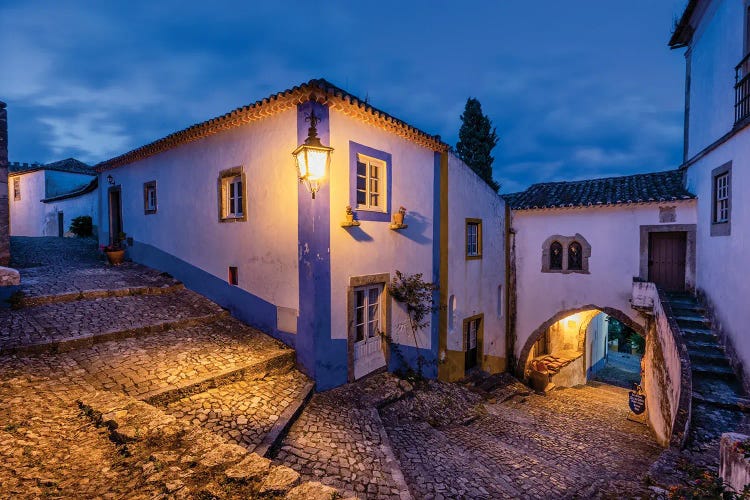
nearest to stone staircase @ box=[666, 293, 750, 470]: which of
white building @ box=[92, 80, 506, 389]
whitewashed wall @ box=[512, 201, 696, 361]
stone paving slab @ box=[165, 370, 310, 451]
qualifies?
whitewashed wall @ box=[512, 201, 696, 361]

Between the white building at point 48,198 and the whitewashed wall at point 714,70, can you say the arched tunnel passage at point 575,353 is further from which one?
the white building at point 48,198

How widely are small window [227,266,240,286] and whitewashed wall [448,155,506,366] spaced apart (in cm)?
561

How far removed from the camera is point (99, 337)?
6.66 metres

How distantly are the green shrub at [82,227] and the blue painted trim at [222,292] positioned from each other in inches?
408

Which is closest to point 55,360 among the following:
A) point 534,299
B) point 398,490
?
point 398,490

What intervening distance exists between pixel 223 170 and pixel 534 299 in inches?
460

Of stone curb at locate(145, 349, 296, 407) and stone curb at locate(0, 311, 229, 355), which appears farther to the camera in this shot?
stone curb at locate(0, 311, 229, 355)

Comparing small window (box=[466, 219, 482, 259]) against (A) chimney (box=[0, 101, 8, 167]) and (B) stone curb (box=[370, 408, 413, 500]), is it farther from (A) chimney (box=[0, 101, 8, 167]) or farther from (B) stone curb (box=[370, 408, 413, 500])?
(A) chimney (box=[0, 101, 8, 167])

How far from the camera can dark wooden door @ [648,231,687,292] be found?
11883mm

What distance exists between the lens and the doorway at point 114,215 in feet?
44.2

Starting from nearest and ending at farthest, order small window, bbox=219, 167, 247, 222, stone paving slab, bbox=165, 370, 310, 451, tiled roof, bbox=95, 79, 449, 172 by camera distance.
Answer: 1. stone paving slab, bbox=165, 370, 310, 451
2. tiled roof, bbox=95, 79, 449, 172
3. small window, bbox=219, 167, 247, 222

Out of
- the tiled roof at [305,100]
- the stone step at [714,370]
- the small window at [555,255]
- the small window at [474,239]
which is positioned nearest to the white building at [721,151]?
the stone step at [714,370]

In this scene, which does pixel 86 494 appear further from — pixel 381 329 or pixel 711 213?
pixel 711 213

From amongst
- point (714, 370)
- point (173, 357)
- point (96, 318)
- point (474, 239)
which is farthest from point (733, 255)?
point (96, 318)
